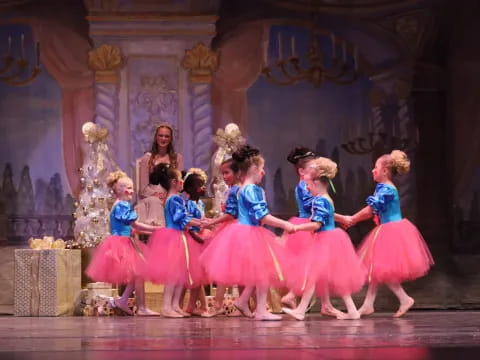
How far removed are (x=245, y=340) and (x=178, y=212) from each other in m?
2.98

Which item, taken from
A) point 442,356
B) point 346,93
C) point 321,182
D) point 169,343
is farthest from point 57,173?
point 442,356

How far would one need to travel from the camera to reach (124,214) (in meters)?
7.50

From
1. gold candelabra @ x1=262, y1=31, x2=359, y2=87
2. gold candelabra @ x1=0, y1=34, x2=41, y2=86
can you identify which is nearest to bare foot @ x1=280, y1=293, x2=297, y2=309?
gold candelabra @ x1=262, y1=31, x2=359, y2=87

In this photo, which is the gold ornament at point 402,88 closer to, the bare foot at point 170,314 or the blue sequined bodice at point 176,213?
the blue sequined bodice at point 176,213

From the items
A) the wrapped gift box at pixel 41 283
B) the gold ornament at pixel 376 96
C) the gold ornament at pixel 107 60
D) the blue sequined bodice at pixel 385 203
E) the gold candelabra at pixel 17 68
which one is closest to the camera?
the blue sequined bodice at pixel 385 203

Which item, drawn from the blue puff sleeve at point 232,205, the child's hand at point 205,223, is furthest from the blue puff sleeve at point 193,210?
the blue puff sleeve at point 232,205

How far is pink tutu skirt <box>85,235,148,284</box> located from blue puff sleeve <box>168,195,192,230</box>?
0.40 meters

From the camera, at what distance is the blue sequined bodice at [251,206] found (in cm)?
641

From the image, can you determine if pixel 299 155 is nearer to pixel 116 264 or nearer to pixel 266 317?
pixel 266 317

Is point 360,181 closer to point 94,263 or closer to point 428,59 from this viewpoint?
point 428,59

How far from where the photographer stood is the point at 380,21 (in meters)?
12.3

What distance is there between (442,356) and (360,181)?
367 inches

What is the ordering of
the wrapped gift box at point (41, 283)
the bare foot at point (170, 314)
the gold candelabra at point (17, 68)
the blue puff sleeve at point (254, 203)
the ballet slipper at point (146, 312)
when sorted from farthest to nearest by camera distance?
1. the gold candelabra at point (17, 68)
2. the wrapped gift box at point (41, 283)
3. the ballet slipper at point (146, 312)
4. the bare foot at point (170, 314)
5. the blue puff sleeve at point (254, 203)

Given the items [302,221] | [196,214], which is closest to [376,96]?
[196,214]
